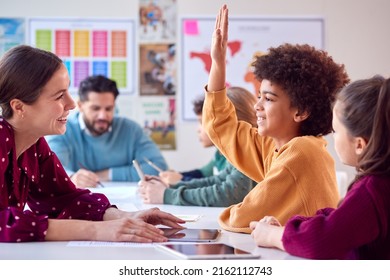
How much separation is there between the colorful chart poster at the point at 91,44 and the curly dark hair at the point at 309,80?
2.66m

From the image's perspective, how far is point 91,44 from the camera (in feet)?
14.5

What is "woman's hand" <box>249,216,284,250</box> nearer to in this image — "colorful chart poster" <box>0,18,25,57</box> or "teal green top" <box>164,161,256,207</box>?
"teal green top" <box>164,161,256,207</box>

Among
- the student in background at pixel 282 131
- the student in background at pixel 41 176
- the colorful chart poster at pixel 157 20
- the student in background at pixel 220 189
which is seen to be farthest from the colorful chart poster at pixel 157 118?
the student in background at pixel 41 176

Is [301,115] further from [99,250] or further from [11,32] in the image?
[11,32]

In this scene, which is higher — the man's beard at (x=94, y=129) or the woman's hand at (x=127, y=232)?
the man's beard at (x=94, y=129)

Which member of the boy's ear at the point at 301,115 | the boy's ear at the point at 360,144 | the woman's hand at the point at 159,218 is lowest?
the woman's hand at the point at 159,218

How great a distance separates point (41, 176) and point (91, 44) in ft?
8.87

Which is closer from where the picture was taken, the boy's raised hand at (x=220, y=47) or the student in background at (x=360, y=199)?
the student in background at (x=360, y=199)

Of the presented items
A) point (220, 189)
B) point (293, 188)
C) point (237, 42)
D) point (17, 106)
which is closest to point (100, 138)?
point (237, 42)

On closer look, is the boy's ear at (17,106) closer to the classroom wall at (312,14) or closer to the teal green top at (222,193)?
the teal green top at (222,193)

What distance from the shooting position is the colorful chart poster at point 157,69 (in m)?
4.37

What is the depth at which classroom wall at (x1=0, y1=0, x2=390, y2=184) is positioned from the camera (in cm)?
431
